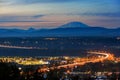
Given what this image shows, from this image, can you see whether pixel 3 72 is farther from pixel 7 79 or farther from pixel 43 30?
pixel 43 30

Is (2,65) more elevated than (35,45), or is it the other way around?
(2,65)

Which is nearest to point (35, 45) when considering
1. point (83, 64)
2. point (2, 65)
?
point (83, 64)

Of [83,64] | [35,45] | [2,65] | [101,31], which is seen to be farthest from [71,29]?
[2,65]

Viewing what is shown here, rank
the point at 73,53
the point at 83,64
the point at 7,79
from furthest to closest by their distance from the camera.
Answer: the point at 73,53 → the point at 83,64 → the point at 7,79

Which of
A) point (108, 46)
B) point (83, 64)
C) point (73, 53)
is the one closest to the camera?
point (83, 64)

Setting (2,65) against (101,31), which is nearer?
(2,65)

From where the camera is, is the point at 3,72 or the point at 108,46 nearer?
the point at 3,72

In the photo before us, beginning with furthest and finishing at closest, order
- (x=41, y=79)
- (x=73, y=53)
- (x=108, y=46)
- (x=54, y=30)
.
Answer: (x=54, y=30), (x=108, y=46), (x=73, y=53), (x=41, y=79)

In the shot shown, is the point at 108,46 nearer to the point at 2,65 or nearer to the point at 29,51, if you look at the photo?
the point at 29,51

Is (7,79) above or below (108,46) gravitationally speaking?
above

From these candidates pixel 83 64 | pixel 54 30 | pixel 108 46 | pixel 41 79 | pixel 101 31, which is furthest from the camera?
pixel 54 30
